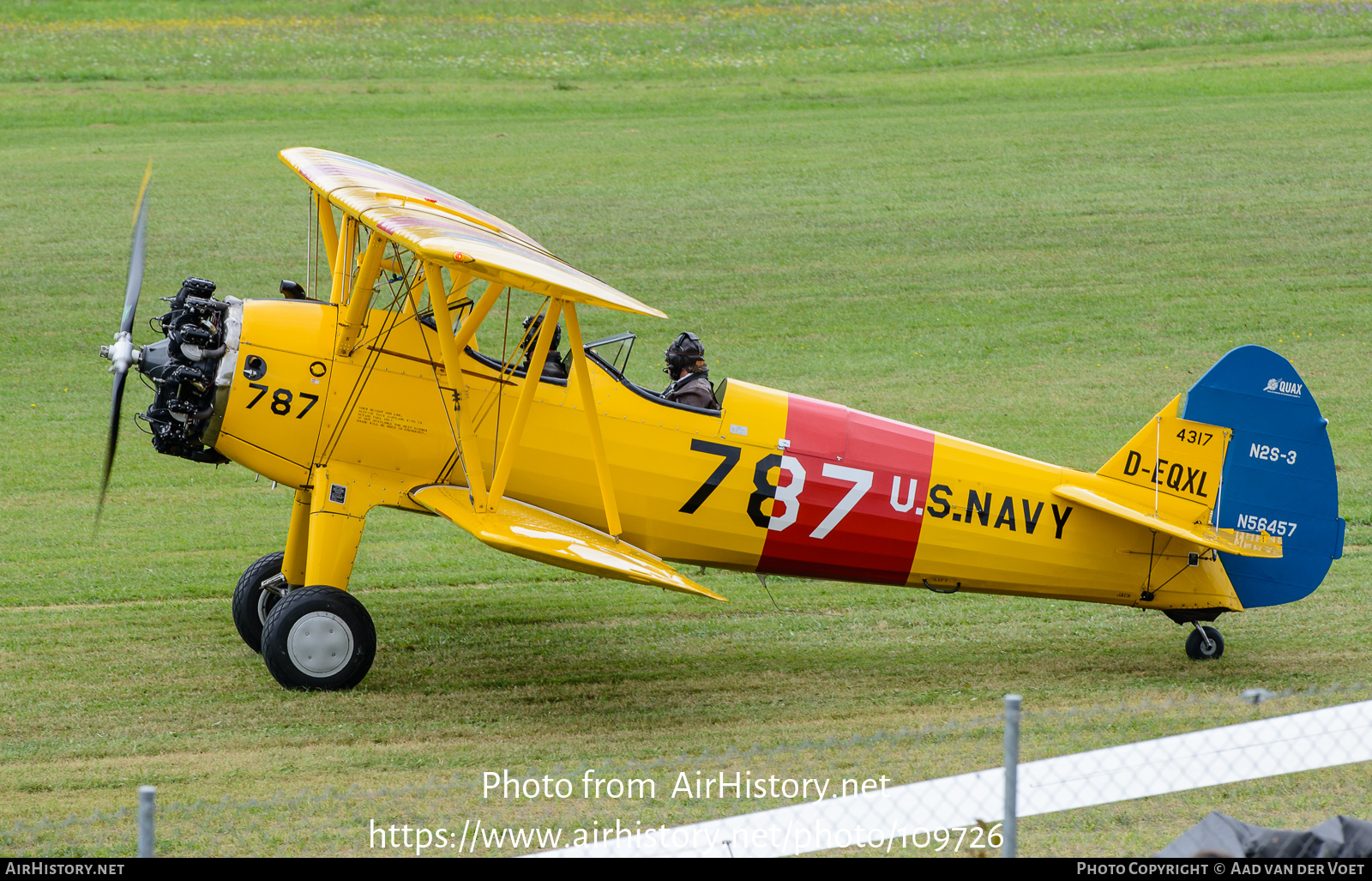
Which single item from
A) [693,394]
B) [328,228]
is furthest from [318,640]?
[328,228]

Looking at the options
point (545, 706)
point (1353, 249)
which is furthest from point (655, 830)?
point (1353, 249)

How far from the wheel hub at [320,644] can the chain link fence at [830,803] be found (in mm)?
1385

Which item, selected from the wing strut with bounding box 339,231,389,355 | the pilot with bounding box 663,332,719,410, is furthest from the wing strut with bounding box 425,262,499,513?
the pilot with bounding box 663,332,719,410

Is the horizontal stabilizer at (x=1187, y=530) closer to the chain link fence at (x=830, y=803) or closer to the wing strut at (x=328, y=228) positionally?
the chain link fence at (x=830, y=803)

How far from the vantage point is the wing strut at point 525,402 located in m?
8.19

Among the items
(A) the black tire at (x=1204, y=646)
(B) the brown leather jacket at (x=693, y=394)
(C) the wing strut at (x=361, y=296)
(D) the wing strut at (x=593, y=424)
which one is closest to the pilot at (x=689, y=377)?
(B) the brown leather jacket at (x=693, y=394)

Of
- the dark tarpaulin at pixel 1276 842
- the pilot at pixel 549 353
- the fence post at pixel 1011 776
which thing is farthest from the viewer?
the pilot at pixel 549 353

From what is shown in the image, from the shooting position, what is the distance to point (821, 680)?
917 centimetres

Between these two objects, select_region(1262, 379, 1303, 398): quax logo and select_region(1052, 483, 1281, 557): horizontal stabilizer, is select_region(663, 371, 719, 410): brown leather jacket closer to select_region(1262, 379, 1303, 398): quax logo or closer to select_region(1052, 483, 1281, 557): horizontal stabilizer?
select_region(1052, 483, 1281, 557): horizontal stabilizer

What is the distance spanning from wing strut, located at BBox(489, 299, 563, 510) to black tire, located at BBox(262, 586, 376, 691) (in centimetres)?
110

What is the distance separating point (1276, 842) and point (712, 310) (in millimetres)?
14248

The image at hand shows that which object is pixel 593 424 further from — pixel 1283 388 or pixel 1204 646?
pixel 1283 388

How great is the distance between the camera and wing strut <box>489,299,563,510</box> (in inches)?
322

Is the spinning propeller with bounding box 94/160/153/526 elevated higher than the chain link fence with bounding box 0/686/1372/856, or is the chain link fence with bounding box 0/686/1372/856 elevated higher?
the spinning propeller with bounding box 94/160/153/526
